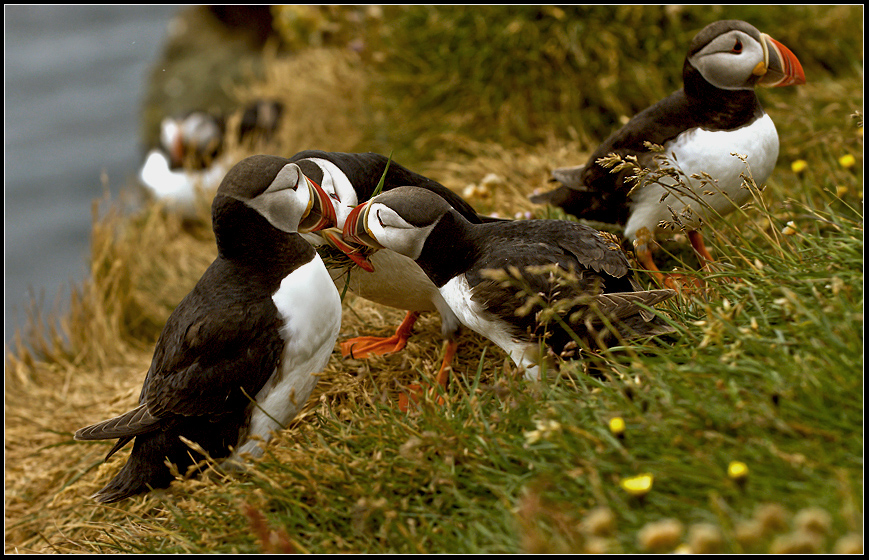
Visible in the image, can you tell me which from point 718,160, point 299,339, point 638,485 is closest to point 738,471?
point 638,485

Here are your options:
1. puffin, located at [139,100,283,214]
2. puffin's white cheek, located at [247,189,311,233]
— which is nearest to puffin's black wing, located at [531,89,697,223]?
puffin's white cheek, located at [247,189,311,233]

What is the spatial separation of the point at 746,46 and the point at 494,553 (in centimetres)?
234

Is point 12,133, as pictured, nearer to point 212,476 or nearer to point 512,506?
point 212,476

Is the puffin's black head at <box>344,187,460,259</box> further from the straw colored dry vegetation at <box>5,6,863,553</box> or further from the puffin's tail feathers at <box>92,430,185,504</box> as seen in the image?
the puffin's tail feathers at <box>92,430,185,504</box>

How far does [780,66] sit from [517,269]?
5.10 feet

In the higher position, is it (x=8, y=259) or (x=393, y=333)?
(x=393, y=333)

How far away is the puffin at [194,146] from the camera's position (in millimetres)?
8312

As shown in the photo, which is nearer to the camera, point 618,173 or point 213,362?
point 213,362

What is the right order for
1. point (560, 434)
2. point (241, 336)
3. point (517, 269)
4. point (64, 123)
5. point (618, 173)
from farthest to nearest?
point (64, 123) → point (618, 173) → point (241, 336) → point (517, 269) → point (560, 434)

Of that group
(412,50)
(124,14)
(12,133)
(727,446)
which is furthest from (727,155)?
(124,14)

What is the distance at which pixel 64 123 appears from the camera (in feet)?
58.3

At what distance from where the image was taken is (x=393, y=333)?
4000mm

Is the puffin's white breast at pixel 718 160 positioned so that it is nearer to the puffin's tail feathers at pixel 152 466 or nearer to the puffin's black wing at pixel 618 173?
the puffin's black wing at pixel 618 173

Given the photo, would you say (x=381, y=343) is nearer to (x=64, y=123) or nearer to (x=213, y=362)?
(x=213, y=362)
